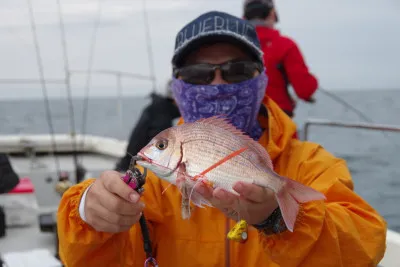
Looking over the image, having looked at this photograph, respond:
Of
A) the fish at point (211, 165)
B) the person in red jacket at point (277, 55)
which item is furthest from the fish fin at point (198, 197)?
the person in red jacket at point (277, 55)

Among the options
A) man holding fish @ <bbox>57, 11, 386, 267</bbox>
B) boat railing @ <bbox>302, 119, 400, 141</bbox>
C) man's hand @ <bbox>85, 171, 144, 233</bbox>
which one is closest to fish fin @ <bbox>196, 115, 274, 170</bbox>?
man holding fish @ <bbox>57, 11, 386, 267</bbox>

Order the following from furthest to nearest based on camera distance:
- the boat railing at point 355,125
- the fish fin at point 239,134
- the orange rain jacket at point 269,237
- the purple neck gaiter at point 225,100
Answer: the boat railing at point 355,125, the purple neck gaiter at point 225,100, the orange rain jacket at point 269,237, the fish fin at point 239,134

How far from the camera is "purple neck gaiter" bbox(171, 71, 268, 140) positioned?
1967 mm

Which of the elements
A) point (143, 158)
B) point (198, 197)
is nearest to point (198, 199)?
point (198, 197)

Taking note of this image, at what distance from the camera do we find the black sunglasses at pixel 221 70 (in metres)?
2.03

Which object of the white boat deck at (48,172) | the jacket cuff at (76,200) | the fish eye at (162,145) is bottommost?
the white boat deck at (48,172)

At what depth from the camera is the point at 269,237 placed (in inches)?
58.9

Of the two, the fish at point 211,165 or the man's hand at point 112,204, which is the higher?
the fish at point 211,165

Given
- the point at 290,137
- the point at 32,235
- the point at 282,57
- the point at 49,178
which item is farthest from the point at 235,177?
the point at 49,178

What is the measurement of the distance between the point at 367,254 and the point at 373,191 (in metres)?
7.39

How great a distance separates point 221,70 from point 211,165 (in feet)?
2.62

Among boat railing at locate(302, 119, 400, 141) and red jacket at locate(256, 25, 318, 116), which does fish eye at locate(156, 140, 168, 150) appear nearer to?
boat railing at locate(302, 119, 400, 141)

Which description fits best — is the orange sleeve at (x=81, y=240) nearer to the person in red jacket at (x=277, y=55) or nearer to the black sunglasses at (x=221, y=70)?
the black sunglasses at (x=221, y=70)

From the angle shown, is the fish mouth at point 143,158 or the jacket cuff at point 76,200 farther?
the jacket cuff at point 76,200
